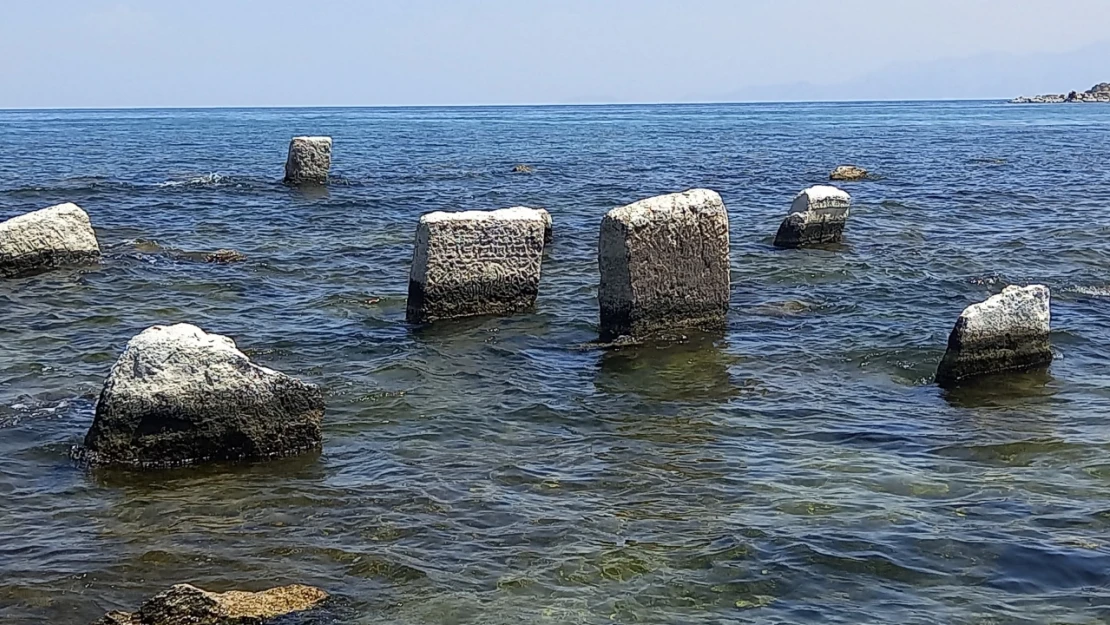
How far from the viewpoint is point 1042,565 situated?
6887 millimetres

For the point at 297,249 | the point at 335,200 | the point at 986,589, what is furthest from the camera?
the point at 335,200

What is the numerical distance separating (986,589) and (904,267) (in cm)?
1109

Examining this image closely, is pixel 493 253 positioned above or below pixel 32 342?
above

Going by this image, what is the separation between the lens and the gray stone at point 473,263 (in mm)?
12844

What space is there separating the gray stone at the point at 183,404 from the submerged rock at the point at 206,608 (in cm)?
251

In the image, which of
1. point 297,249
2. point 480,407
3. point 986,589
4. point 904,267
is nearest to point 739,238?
point 904,267

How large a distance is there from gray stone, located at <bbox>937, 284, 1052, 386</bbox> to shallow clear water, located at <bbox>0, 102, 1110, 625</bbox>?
318 mm

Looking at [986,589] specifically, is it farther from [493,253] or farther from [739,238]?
[739,238]

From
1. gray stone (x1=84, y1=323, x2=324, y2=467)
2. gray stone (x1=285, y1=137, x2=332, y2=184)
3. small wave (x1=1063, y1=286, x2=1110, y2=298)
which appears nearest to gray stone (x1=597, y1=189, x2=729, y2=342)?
gray stone (x1=84, y1=323, x2=324, y2=467)

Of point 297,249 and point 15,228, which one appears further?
point 297,249

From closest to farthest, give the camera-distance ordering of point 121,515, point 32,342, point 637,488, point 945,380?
1. point 121,515
2. point 637,488
3. point 945,380
4. point 32,342

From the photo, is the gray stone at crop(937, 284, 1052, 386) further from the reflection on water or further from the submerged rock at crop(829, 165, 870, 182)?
the submerged rock at crop(829, 165, 870, 182)

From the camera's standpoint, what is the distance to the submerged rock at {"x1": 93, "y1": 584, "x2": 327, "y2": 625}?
588 centimetres

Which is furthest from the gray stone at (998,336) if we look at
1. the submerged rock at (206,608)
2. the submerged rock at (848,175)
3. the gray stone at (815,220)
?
the submerged rock at (848,175)
